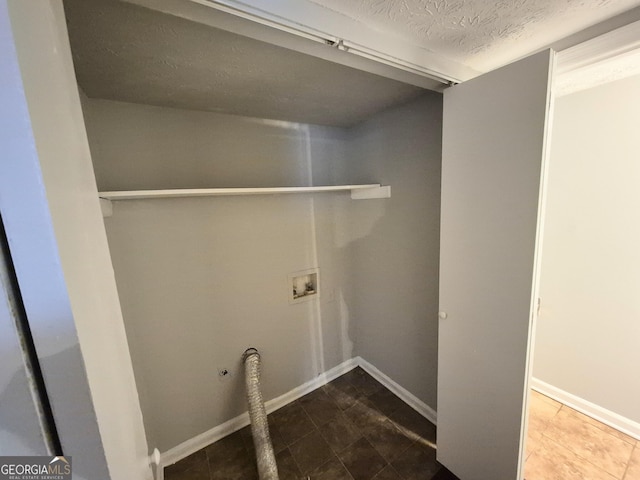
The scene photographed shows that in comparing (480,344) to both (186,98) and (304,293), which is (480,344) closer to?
(304,293)

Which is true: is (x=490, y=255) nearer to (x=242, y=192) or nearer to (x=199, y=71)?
(x=242, y=192)

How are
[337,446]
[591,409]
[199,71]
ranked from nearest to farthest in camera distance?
[199,71]
[337,446]
[591,409]

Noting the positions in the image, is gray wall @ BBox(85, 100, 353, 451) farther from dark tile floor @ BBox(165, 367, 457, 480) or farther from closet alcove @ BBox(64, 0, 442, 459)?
dark tile floor @ BBox(165, 367, 457, 480)

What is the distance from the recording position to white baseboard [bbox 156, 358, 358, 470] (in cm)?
161

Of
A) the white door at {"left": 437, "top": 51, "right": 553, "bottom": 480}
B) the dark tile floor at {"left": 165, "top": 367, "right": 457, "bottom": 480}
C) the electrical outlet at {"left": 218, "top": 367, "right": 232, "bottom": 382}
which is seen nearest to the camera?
the white door at {"left": 437, "top": 51, "right": 553, "bottom": 480}

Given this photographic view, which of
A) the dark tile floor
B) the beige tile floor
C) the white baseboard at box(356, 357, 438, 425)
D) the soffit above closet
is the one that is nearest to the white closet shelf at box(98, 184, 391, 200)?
the soffit above closet

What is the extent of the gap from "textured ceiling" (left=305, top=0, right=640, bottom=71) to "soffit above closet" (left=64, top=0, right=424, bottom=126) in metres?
0.29

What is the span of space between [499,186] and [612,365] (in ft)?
5.72

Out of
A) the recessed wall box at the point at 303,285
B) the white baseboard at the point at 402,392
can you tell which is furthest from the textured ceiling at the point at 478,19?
the white baseboard at the point at 402,392

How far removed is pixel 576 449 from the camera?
60.9 inches

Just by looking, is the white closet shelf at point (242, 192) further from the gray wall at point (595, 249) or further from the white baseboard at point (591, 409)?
the white baseboard at point (591, 409)

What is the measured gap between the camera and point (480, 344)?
121cm

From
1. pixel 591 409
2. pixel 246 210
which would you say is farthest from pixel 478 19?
pixel 591 409

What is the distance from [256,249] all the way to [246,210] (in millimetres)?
298
